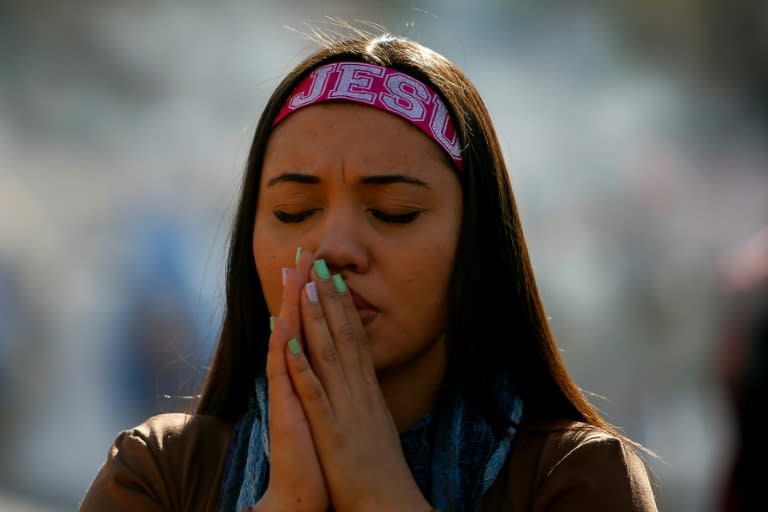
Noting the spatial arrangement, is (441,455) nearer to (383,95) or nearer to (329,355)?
(329,355)

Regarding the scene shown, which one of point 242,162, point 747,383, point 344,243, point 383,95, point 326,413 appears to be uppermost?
point 242,162

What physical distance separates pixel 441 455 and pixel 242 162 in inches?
203

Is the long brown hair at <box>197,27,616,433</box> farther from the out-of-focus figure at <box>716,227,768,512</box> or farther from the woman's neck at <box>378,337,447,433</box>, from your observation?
the out-of-focus figure at <box>716,227,768,512</box>

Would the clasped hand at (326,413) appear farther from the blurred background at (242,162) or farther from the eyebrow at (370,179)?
the blurred background at (242,162)

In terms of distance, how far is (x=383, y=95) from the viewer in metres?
2.88

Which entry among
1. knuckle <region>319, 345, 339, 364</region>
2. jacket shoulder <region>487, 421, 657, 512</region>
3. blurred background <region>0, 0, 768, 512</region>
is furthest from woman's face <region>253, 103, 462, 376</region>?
blurred background <region>0, 0, 768, 512</region>

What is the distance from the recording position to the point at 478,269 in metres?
2.92

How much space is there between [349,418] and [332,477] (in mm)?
132

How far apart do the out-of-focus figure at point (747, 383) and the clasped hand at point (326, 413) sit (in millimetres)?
1934

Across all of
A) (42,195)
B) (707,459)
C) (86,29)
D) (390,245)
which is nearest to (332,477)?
(390,245)

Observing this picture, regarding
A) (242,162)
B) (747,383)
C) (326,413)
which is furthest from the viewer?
(242,162)

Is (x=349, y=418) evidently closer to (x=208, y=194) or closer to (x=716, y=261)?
(x=208, y=194)

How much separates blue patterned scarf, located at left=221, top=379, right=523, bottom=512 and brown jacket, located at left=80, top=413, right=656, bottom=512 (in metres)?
0.04

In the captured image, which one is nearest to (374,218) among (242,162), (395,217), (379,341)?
(395,217)
